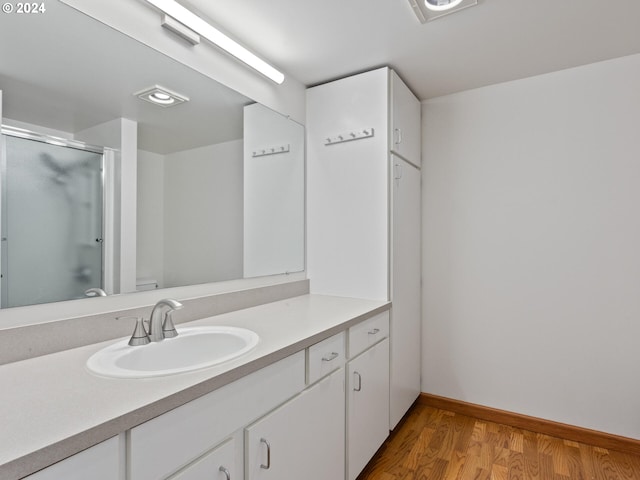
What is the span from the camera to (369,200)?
81.0 inches

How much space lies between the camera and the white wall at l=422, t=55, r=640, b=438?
198cm

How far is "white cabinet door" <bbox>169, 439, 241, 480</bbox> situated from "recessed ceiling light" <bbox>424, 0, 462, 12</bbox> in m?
1.82

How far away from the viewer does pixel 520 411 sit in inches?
87.4

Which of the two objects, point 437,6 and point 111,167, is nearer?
point 111,167

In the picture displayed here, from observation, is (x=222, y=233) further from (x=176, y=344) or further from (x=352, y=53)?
(x=352, y=53)

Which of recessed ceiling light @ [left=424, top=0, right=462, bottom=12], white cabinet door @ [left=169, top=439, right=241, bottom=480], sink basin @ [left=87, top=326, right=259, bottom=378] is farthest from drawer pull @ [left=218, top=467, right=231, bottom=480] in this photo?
recessed ceiling light @ [left=424, top=0, right=462, bottom=12]

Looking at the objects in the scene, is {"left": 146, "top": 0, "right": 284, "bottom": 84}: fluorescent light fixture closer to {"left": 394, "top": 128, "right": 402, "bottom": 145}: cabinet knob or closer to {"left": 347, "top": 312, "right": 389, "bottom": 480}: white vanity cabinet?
{"left": 394, "top": 128, "right": 402, "bottom": 145}: cabinet knob

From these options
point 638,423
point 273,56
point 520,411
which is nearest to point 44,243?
point 273,56

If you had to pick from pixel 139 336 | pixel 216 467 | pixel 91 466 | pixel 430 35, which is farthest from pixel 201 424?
pixel 430 35

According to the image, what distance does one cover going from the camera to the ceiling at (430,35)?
5.04 feet

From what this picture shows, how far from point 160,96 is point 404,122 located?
143 centimetres

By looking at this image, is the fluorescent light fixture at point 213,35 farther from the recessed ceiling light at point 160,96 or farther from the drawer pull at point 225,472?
the drawer pull at point 225,472

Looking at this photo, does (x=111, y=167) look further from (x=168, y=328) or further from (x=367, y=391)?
(x=367, y=391)

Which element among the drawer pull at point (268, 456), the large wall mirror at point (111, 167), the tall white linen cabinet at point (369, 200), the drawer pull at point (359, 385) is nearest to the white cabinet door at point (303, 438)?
the drawer pull at point (268, 456)
